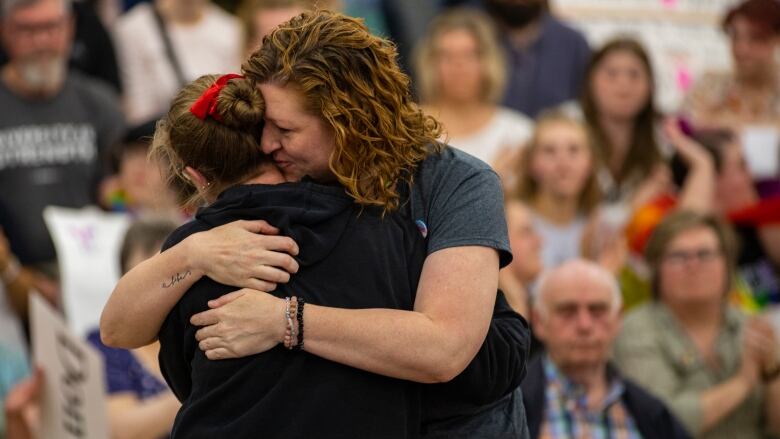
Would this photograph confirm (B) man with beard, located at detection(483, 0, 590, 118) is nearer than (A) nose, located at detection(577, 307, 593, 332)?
No

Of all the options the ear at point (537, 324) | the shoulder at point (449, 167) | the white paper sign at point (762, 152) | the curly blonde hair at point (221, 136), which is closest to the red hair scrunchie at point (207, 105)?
the curly blonde hair at point (221, 136)

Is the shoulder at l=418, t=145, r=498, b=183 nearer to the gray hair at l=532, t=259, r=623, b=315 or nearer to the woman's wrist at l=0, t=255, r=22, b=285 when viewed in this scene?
the gray hair at l=532, t=259, r=623, b=315

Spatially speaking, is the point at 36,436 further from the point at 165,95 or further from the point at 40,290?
the point at 165,95

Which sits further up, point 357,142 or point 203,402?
point 357,142

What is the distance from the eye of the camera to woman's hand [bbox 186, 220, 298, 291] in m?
2.77

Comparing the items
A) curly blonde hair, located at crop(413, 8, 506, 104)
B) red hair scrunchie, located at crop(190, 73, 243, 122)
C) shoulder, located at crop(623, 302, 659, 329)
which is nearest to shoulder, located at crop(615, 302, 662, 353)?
shoulder, located at crop(623, 302, 659, 329)

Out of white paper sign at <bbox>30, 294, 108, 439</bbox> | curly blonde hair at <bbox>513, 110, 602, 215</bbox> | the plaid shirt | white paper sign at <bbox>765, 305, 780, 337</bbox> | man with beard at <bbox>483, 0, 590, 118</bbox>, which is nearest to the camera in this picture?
white paper sign at <bbox>30, 294, 108, 439</bbox>

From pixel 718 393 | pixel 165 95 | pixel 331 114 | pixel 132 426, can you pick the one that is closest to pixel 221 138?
pixel 331 114

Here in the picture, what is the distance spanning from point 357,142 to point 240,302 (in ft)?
1.22

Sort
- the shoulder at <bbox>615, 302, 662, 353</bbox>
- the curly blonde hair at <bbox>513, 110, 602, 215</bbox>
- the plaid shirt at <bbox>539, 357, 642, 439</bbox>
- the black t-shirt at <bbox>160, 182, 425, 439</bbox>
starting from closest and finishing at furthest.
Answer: the black t-shirt at <bbox>160, 182, 425, 439</bbox> < the plaid shirt at <bbox>539, 357, 642, 439</bbox> < the shoulder at <bbox>615, 302, 662, 353</bbox> < the curly blonde hair at <bbox>513, 110, 602, 215</bbox>

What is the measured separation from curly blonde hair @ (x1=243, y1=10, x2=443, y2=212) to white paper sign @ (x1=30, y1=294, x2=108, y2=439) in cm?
176

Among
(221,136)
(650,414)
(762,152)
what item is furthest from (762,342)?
(221,136)

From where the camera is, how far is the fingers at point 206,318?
2781 millimetres

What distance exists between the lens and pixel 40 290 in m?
6.36
